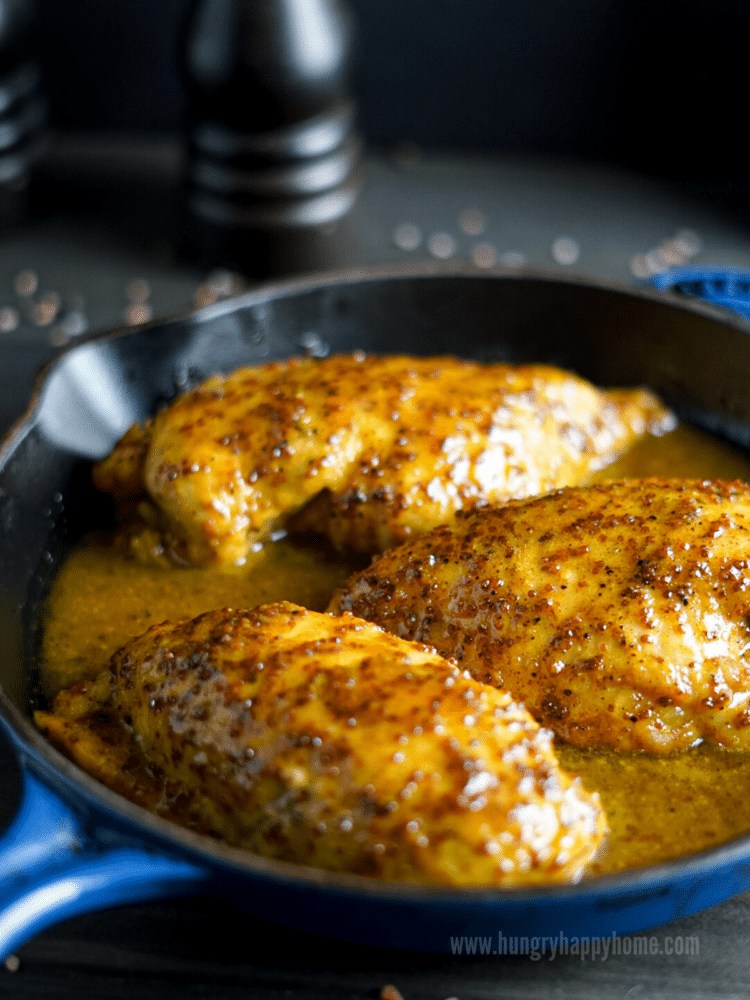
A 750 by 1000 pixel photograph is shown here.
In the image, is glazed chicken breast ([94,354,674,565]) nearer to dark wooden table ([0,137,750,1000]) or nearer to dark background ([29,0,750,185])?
dark wooden table ([0,137,750,1000])

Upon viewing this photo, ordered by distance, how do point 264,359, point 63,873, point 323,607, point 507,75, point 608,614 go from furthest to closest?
point 507,75 < point 264,359 < point 323,607 < point 608,614 < point 63,873

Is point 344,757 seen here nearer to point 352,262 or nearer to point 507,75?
point 352,262

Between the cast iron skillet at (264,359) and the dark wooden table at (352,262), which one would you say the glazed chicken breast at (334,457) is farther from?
the dark wooden table at (352,262)

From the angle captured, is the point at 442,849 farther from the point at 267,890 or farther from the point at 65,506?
the point at 65,506

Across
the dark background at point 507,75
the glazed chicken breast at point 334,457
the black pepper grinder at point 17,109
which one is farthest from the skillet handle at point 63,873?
the dark background at point 507,75

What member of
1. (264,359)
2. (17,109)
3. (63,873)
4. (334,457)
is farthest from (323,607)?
(17,109)

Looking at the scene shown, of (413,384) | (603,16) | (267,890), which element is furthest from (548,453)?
(603,16)
